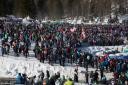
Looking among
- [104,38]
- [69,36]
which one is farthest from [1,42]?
[104,38]

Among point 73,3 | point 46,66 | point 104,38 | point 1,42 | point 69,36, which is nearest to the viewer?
point 46,66

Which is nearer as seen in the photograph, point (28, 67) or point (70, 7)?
point (28, 67)

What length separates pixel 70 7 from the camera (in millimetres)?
165000

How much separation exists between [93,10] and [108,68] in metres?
115

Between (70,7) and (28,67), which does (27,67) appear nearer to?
(28,67)

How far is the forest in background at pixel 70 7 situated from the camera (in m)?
119

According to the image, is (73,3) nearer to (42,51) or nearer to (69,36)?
(69,36)

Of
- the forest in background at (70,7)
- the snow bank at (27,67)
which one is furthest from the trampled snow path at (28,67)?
the forest in background at (70,7)

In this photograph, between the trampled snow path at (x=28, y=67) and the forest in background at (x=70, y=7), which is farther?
the forest in background at (x=70, y=7)

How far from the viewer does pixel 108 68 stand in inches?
1634

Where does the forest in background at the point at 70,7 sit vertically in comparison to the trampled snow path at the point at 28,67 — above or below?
above

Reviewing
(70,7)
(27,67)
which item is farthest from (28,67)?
(70,7)

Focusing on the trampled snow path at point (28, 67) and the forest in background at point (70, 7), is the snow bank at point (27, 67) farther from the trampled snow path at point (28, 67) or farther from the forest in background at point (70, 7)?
the forest in background at point (70, 7)

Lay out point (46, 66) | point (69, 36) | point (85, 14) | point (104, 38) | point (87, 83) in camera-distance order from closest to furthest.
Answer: point (87, 83) < point (46, 66) < point (69, 36) < point (104, 38) < point (85, 14)
